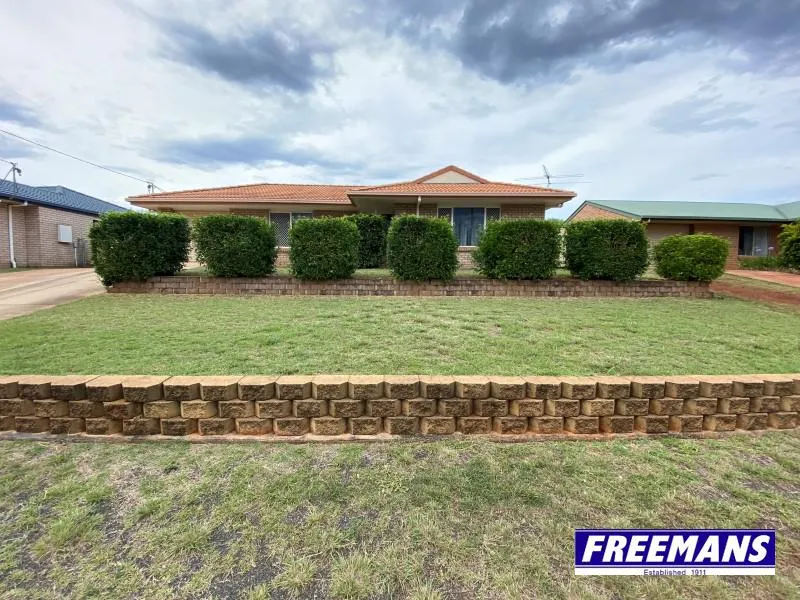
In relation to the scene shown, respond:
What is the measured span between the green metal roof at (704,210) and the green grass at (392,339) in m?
14.5

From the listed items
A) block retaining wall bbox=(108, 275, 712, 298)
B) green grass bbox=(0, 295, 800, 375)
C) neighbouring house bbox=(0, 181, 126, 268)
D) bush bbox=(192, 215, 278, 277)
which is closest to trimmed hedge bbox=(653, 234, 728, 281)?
block retaining wall bbox=(108, 275, 712, 298)

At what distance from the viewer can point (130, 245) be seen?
7.96 meters

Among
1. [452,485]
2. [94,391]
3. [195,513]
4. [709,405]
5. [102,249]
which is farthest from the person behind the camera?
[102,249]

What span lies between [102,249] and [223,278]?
2.46 meters

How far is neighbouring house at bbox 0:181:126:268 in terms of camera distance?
14.8 metres

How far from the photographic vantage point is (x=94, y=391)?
8.00ft

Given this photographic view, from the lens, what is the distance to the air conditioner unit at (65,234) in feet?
53.9

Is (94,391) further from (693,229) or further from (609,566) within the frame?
(693,229)

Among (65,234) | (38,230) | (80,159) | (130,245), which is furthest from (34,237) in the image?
(130,245)

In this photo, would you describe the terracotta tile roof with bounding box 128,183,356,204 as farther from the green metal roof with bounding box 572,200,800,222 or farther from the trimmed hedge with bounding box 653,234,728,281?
the green metal roof with bounding box 572,200,800,222

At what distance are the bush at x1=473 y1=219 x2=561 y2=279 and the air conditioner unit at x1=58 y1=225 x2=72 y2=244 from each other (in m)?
18.8

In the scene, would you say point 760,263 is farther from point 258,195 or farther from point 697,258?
point 258,195

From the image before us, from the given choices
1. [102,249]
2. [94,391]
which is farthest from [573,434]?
[102,249]

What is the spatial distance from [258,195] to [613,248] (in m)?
12.6
